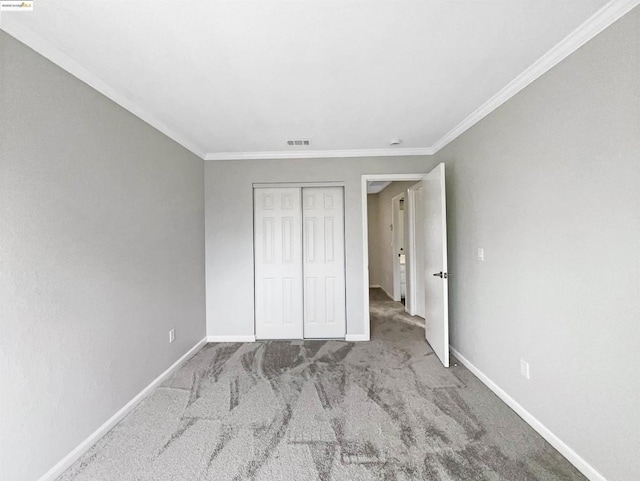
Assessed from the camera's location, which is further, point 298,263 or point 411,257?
point 411,257

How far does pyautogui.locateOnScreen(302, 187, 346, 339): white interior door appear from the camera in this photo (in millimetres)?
3697

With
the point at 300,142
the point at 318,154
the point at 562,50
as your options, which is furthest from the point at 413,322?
the point at 562,50

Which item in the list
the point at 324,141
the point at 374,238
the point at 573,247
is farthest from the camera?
the point at 374,238

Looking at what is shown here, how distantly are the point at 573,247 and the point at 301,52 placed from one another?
195 cm

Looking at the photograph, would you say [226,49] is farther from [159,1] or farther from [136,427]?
[136,427]

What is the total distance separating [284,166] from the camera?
11.9 ft

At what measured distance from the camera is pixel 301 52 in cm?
167

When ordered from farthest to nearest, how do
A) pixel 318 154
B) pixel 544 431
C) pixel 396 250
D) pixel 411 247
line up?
1. pixel 396 250
2. pixel 411 247
3. pixel 318 154
4. pixel 544 431

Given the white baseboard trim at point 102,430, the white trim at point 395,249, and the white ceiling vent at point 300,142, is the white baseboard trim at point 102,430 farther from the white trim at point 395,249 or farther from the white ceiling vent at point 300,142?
the white trim at point 395,249

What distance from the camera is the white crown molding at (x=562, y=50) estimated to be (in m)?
1.34

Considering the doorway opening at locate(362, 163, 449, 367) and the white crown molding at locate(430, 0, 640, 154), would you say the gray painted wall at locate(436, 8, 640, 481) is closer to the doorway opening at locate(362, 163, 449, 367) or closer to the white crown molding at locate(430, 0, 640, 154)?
the white crown molding at locate(430, 0, 640, 154)

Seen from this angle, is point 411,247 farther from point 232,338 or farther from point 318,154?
point 232,338

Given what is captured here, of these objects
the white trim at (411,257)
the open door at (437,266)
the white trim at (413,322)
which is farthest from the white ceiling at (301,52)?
the white trim at (413,322)

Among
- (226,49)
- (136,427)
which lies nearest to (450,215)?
(226,49)
